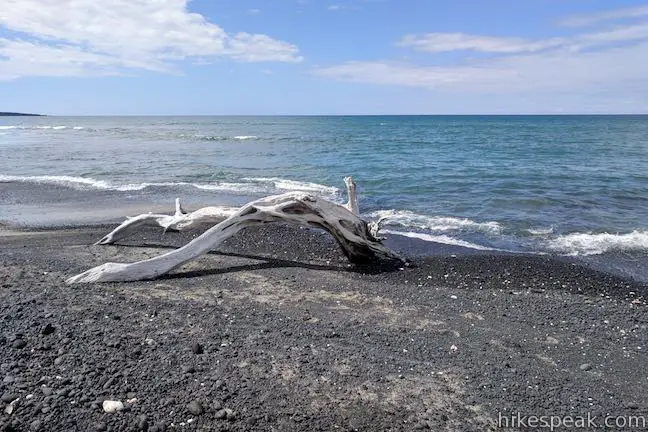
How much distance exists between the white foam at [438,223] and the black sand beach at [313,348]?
165 inches

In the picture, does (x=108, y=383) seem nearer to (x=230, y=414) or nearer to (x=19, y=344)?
(x=230, y=414)

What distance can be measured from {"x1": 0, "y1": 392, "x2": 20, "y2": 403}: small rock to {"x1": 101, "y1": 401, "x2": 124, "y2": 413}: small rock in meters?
0.73

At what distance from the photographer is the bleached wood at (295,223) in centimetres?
793

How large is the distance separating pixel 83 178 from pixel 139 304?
1819cm

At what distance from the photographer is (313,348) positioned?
5.31 meters

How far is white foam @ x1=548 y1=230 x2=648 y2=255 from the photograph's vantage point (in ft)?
35.9

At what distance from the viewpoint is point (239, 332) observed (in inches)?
220

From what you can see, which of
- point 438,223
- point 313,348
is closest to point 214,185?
point 438,223

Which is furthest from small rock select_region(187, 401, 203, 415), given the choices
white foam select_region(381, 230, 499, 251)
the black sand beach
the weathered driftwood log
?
white foam select_region(381, 230, 499, 251)

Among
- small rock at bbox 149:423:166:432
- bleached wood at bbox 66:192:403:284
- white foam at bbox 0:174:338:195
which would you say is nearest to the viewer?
small rock at bbox 149:423:166:432

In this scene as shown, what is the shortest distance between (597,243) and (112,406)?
1086 cm

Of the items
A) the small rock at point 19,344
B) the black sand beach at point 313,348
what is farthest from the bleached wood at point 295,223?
the small rock at point 19,344

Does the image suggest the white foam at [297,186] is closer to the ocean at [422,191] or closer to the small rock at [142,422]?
the ocean at [422,191]

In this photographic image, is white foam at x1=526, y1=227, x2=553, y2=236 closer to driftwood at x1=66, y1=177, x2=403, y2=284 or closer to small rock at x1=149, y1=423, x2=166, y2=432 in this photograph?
driftwood at x1=66, y1=177, x2=403, y2=284
